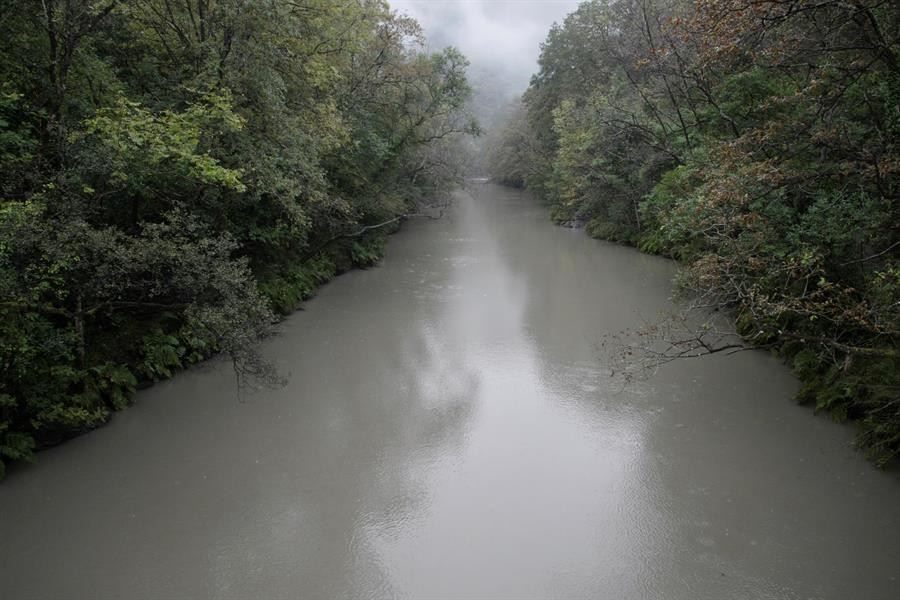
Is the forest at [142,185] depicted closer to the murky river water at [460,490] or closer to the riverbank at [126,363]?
the riverbank at [126,363]

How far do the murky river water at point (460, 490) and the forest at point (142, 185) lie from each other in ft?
3.14

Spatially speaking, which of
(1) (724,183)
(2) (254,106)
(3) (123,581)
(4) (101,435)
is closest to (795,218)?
(1) (724,183)

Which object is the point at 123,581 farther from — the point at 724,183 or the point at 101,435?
the point at 724,183

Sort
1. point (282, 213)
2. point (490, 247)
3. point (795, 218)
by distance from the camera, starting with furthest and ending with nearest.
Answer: point (490, 247) < point (282, 213) < point (795, 218)

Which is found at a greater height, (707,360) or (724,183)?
(724,183)

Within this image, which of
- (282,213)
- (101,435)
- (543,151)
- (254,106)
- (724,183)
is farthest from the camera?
(543,151)

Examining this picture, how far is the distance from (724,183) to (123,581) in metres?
7.28

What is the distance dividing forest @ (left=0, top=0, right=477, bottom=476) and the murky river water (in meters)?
0.96

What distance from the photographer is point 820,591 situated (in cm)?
443

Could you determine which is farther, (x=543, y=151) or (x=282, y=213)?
(x=543, y=151)

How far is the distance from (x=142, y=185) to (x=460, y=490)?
5678mm

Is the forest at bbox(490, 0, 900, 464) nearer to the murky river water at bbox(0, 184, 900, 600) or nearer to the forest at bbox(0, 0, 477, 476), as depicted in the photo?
the murky river water at bbox(0, 184, 900, 600)

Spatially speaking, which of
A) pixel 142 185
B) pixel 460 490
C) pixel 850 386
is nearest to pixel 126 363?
pixel 142 185

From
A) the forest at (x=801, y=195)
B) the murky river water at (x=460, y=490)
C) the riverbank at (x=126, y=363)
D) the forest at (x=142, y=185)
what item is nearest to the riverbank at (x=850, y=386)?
the forest at (x=801, y=195)
